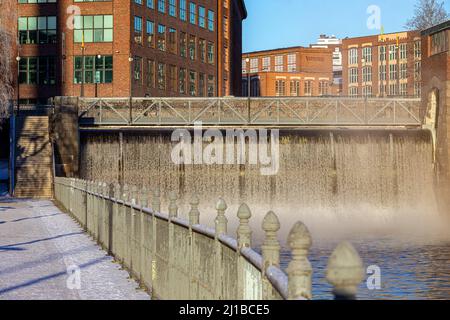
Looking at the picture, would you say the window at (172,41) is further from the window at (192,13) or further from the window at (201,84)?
the window at (201,84)

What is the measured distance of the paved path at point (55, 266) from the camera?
16.9 m

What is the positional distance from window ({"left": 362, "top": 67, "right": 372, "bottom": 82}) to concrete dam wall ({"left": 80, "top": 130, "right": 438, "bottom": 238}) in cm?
12222

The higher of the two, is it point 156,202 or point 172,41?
point 172,41

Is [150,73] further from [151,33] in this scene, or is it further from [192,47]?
[192,47]

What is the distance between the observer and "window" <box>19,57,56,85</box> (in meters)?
92.1

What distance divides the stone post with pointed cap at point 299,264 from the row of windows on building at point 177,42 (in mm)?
84714

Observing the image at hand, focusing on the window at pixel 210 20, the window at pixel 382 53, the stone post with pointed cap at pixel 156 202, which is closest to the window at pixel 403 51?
the window at pixel 382 53

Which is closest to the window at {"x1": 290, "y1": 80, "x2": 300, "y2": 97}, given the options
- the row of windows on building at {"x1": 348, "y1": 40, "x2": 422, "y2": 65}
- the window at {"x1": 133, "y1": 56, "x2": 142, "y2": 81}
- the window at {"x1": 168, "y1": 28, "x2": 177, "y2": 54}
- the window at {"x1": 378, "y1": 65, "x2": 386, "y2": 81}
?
the row of windows on building at {"x1": 348, "y1": 40, "x2": 422, "y2": 65}

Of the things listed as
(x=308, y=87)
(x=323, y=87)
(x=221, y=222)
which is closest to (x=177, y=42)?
(x=221, y=222)

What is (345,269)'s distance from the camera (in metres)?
5.31

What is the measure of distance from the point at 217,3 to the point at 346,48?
76.1 meters

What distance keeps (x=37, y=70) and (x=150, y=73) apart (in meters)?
11.1

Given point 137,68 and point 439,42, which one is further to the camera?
point 137,68

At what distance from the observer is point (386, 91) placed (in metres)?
167
